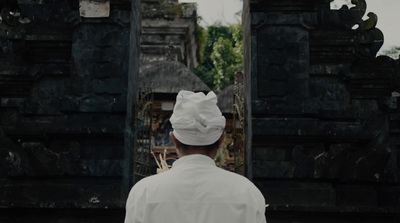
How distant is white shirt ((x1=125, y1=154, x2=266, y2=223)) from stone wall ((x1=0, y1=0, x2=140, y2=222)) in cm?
348

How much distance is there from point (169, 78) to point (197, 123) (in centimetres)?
1319

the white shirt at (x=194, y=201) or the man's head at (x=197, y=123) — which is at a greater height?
the man's head at (x=197, y=123)

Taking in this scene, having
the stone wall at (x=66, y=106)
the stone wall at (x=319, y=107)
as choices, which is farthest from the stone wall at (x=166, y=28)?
the stone wall at (x=319, y=107)

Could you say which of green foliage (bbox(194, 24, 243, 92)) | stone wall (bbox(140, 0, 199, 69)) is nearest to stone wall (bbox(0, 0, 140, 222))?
stone wall (bbox(140, 0, 199, 69))

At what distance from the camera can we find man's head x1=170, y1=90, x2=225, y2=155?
8.86 feet

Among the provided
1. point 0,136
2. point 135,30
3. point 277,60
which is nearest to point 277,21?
point 277,60

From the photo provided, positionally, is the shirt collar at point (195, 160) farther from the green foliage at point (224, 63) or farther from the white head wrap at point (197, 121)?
the green foliage at point (224, 63)

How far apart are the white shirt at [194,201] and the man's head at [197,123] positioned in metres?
0.20

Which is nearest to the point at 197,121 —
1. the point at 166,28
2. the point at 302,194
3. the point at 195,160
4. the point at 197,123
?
the point at 197,123

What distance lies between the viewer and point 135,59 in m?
7.46

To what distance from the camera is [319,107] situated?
684 cm

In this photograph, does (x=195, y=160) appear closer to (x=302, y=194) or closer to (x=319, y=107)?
(x=302, y=194)

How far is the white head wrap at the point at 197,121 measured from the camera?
8.86 ft

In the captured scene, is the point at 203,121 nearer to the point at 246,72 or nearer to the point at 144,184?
the point at 144,184
